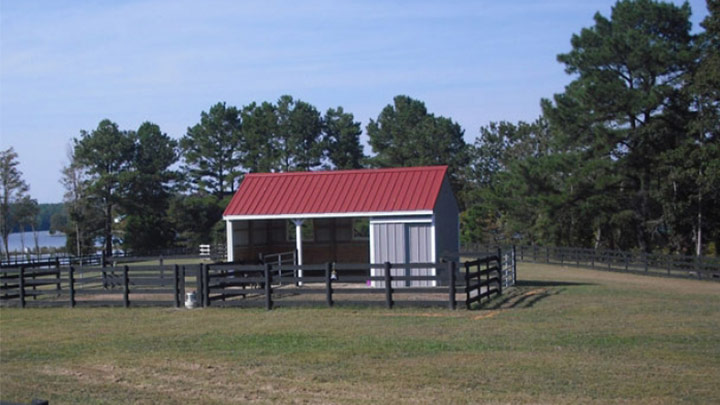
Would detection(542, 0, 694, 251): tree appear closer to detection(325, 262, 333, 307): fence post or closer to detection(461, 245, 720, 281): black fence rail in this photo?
detection(461, 245, 720, 281): black fence rail

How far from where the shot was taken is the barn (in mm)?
22500

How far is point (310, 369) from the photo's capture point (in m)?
10.4

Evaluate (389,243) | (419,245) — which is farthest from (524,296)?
(389,243)

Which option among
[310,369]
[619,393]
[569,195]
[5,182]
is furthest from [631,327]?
[5,182]

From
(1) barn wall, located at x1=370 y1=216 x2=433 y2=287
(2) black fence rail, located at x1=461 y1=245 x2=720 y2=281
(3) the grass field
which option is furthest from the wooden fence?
(2) black fence rail, located at x1=461 y1=245 x2=720 y2=281

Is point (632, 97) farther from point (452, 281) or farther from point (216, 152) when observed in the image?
point (216, 152)

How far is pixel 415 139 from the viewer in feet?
239

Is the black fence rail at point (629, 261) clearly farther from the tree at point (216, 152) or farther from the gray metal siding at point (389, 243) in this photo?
the tree at point (216, 152)

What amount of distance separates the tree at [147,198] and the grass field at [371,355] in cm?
5116

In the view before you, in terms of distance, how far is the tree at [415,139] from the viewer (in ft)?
238

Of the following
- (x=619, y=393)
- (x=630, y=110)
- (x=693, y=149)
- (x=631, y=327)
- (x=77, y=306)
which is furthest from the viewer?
(x=630, y=110)

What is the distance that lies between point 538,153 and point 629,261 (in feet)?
111

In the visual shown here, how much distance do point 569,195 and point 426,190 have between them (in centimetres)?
2222

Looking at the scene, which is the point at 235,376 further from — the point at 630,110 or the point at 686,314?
the point at 630,110
